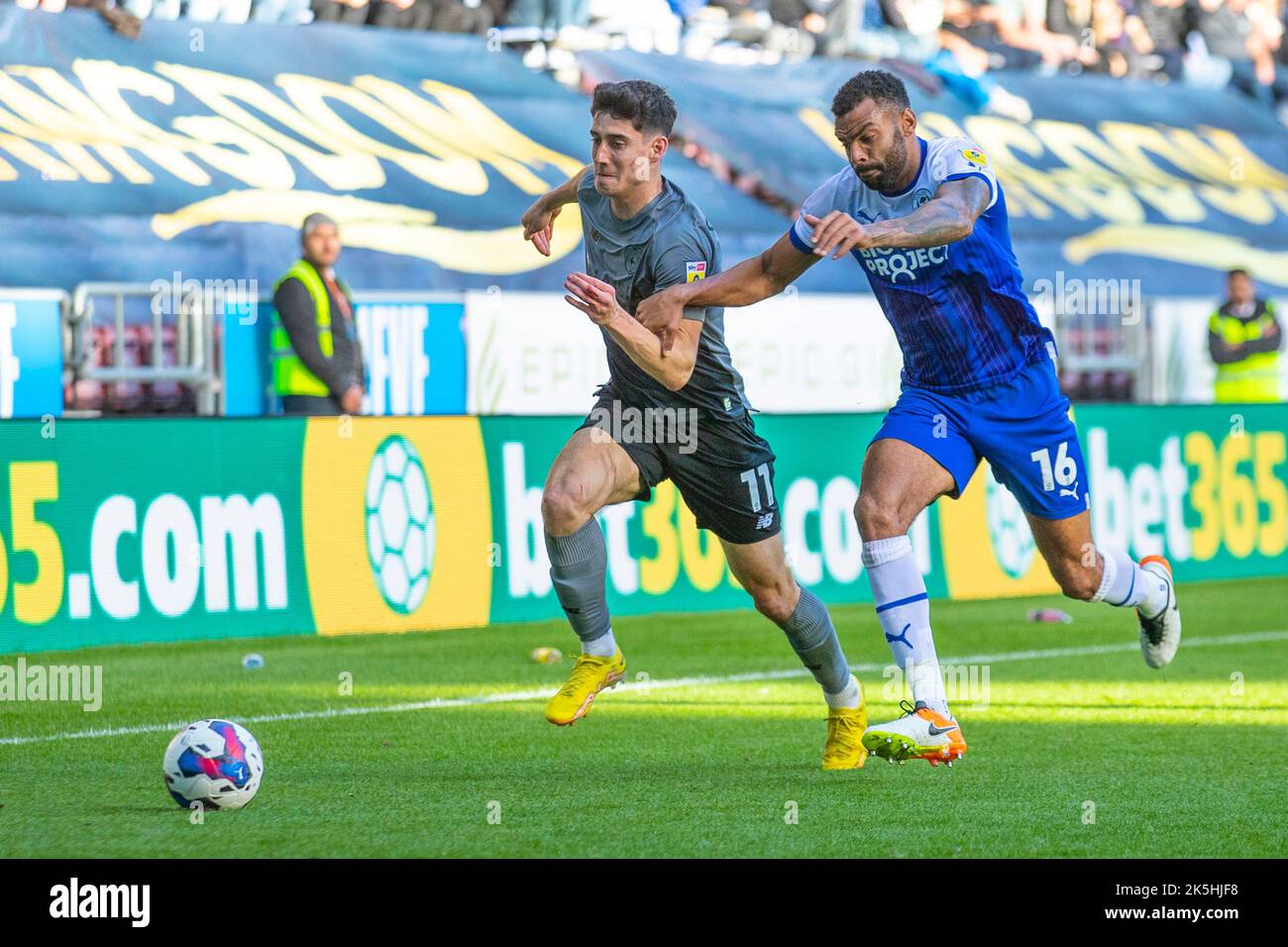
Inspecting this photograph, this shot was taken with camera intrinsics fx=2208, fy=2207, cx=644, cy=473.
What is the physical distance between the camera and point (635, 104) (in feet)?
23.8

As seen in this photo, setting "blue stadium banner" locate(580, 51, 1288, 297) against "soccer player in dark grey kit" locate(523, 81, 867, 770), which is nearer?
"soccer player in dark grey kit" locate(523, 81, 867, 770)

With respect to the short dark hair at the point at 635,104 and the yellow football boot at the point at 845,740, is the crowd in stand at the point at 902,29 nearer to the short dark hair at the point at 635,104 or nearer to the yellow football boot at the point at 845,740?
the short dark hair at the point at 635,104

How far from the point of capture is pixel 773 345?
749 inches

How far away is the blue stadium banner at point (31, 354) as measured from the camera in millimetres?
15055

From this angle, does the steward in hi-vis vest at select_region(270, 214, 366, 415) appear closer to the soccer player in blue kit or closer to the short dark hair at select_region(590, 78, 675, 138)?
the soccer player in blue kit

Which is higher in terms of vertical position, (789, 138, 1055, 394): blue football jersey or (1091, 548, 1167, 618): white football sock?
(789, 138, 1055, 394): blue football jersey

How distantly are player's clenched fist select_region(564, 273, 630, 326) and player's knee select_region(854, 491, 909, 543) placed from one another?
46.7 inches

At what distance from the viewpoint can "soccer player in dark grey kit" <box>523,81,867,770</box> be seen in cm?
736

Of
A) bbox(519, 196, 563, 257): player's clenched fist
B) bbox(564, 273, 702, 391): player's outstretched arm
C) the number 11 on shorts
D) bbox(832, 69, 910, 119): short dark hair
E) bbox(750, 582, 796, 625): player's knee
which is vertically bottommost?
bbox(750, 582, 796, 625): player's knee

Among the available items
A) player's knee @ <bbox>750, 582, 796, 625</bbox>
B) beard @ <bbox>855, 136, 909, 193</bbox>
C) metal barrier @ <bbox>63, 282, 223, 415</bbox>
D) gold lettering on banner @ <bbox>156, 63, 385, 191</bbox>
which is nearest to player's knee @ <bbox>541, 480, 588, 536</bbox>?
player's knee @ <bbox>750, 582, 796, 625</bbox>

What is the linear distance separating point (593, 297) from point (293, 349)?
7.62 m

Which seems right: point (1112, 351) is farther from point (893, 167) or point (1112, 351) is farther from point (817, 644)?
point (893, 167)

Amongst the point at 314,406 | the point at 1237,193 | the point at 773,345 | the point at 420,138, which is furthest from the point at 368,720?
the point at 1237,193
